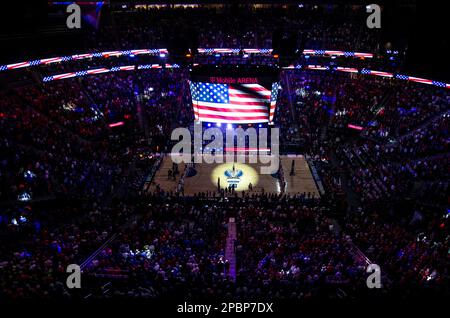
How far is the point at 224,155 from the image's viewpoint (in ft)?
106

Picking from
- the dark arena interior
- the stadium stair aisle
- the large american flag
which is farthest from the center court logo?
the stadium stair aisle

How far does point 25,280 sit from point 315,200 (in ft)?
56.0

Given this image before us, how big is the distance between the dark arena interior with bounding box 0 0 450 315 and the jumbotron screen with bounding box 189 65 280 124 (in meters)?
0.10

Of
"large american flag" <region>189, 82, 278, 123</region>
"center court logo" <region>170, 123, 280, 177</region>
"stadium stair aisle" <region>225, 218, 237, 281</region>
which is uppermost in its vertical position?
"large american flag" <region>189, 82, 278, 123</region>

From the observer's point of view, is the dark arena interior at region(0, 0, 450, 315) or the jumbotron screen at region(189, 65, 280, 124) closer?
the dark arena interior at region(0, 0, 450, 315)

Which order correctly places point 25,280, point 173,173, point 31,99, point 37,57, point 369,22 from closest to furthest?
point 25,280
point 173,173
point 31,99
point 37,57
point 369,22

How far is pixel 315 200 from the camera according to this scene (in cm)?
2456

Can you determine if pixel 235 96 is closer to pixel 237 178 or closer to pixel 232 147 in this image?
pixel 232 147

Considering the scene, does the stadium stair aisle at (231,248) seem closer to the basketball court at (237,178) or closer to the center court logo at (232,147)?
Result: the basketball court at (237,178)

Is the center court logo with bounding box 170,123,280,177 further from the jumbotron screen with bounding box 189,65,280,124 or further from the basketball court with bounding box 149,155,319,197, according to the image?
the jumbotron screen with bounding box 189,65,280,124

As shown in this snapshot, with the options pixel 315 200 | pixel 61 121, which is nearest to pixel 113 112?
pixel 61 121

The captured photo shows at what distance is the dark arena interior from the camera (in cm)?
1421

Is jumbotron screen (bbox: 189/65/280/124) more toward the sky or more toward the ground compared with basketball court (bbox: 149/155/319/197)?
more toward the sky

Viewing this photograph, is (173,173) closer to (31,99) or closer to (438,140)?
(31,99)
